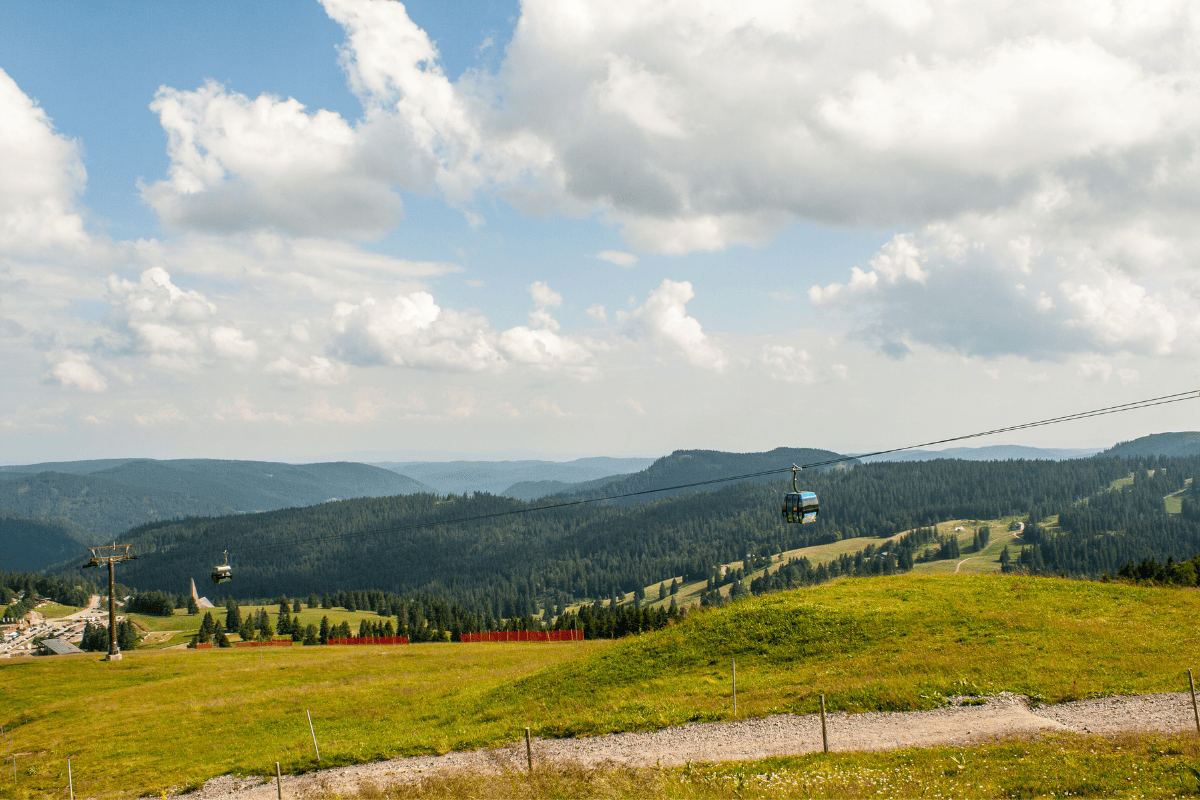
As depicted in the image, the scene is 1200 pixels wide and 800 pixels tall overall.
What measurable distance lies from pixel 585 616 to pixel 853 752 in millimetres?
104051

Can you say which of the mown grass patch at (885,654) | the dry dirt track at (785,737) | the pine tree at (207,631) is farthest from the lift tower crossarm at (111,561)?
the pine tree at (207,631)

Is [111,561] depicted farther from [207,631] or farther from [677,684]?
[207,631]

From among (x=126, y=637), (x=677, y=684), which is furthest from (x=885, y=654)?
(x=126, y=637)

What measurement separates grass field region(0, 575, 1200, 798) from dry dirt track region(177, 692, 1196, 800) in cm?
→ 116

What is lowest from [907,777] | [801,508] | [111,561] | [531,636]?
[531,636]

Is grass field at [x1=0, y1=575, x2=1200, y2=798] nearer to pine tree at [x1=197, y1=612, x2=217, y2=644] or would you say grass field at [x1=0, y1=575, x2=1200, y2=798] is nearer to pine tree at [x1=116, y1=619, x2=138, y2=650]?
pine tree at [x1=197, y1=612, x2=217, y2=644]

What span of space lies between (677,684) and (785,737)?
1075 cm

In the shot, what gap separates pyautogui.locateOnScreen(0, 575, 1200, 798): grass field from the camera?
31062 mm

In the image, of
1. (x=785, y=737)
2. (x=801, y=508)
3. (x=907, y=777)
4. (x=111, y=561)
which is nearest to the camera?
(x=907, y=777)

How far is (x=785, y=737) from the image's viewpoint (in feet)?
88.4

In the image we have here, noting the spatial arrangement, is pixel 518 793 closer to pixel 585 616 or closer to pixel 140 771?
pixel 140 771

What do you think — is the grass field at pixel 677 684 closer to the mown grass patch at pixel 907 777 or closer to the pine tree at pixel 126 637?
the mown grass patch at pixel 907 777

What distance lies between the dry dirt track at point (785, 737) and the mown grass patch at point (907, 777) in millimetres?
1501

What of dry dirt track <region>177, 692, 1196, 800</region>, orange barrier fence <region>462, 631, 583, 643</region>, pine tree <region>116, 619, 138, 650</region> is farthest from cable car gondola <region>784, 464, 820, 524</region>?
pine tree <region>116, 619, 138, 650</region>
